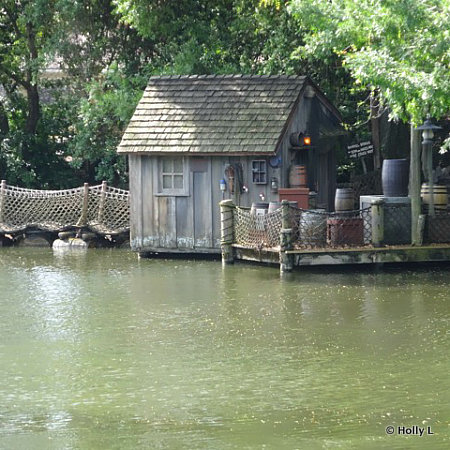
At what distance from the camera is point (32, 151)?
27984 mm

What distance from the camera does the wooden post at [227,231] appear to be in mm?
20859

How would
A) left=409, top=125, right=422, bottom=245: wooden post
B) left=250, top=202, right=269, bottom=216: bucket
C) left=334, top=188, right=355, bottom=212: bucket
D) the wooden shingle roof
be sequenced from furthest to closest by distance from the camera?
the wooden shingle roof < left=250, top=202, right=269, bottom=216: bucket < left=334, top=188, right=355, bottom=212: bucket < left=409, top=125, right=422, bottom=245: wooden post

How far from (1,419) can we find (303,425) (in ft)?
9.70

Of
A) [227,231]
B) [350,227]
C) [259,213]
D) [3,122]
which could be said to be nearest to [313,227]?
[350,227]

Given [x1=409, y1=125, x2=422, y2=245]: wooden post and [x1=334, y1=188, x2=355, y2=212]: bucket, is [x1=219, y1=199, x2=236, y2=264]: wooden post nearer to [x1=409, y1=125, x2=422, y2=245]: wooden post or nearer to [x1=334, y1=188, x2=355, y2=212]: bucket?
[x1=334, y1=188, x2=355, y2=212]: bucket

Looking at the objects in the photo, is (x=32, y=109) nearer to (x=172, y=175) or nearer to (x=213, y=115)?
(x=172, y=175)

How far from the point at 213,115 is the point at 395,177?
12.1 feet

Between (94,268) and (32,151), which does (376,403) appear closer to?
(94,268)

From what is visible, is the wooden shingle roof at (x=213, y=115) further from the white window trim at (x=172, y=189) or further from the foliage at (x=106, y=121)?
the foliage at (x=106, y=121)

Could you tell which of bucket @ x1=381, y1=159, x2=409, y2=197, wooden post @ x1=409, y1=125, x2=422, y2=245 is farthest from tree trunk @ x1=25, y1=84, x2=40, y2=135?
wooden post @ x1=409, y1=125, x2=422, y2=245

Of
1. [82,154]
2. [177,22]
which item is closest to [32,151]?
[82,154]

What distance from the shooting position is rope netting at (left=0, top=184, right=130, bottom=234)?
24.1 m

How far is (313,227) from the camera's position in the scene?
1978 cm

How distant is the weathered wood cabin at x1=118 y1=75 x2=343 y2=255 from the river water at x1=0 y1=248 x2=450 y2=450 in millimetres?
1332
